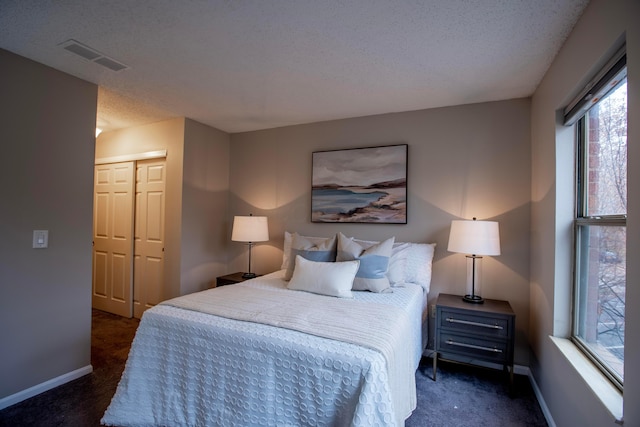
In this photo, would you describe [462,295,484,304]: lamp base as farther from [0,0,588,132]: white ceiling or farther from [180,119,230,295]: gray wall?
[180,119,230,295]: gray wall

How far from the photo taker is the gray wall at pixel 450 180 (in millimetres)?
2695

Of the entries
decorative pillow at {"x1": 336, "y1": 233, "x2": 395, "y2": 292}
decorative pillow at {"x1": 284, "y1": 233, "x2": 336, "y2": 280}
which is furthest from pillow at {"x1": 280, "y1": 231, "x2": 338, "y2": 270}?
decorative pillow at {"x1": 336, "y1": 233, "x2": 395, "y2": 292}

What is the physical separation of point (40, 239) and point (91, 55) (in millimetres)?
1391

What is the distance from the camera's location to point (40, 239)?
2.26 meters

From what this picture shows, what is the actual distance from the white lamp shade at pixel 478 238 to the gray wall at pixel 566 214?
12.5 inches

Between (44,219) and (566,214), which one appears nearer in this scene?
(566,214)

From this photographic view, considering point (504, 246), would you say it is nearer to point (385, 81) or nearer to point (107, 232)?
point (385, 81)

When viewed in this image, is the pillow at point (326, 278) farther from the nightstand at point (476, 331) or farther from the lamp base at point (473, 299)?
the lamp base at point (473, 299)

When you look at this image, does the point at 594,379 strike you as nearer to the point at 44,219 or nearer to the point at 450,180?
the point at 450,180

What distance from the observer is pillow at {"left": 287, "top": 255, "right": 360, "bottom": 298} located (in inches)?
91.0

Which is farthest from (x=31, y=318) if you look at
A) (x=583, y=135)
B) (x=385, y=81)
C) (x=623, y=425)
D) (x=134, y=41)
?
(x=583, y=135)

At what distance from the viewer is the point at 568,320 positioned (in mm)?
1907

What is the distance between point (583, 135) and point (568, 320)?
3.77 feet

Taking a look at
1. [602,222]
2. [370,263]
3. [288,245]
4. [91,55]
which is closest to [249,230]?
[288,245]
